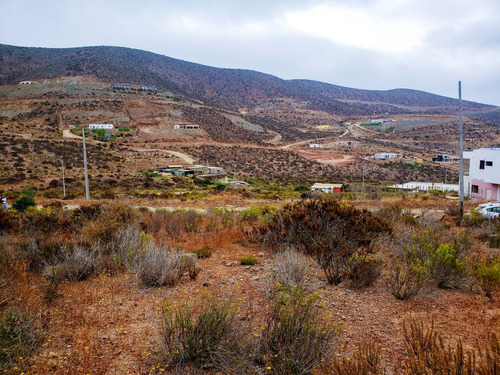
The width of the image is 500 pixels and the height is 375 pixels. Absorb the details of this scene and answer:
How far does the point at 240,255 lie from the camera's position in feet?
24.7

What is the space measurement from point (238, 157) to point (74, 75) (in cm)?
6255

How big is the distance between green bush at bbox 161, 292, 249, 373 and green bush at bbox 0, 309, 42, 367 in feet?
4.35

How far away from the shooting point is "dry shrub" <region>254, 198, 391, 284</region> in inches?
246

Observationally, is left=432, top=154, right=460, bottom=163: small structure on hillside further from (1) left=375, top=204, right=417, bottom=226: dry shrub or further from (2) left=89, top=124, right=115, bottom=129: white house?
(2) left=89, top=124, right=115, bottom=129: white house

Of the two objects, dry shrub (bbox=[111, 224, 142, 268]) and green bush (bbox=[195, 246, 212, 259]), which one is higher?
dry shrub (bbox=[111, 224, 142, 268])

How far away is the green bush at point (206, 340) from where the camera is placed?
335 cm

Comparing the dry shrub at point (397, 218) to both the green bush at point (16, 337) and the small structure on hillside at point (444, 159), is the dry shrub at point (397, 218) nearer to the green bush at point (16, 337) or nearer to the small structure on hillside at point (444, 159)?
the green bush at point (16, 337)

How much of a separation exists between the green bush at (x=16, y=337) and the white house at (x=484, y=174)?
34.5 meters

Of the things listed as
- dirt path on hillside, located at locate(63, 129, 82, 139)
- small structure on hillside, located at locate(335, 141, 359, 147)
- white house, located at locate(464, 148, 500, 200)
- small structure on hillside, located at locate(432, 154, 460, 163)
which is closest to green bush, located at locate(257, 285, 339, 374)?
white house, located at locate(464, 148, 500, 200)

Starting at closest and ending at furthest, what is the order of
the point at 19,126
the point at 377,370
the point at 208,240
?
1. the point at 377,370
2. the point at 208,240
3. the point at 19,126

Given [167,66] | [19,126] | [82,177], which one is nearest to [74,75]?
[19,126]

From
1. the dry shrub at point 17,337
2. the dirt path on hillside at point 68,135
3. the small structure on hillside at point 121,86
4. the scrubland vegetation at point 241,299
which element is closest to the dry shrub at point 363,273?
the scrubland vegetation at point 241,299

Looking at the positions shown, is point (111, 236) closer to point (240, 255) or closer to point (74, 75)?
point (240, 255)

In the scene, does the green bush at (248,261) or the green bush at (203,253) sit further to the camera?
the green bush at (203,253)
